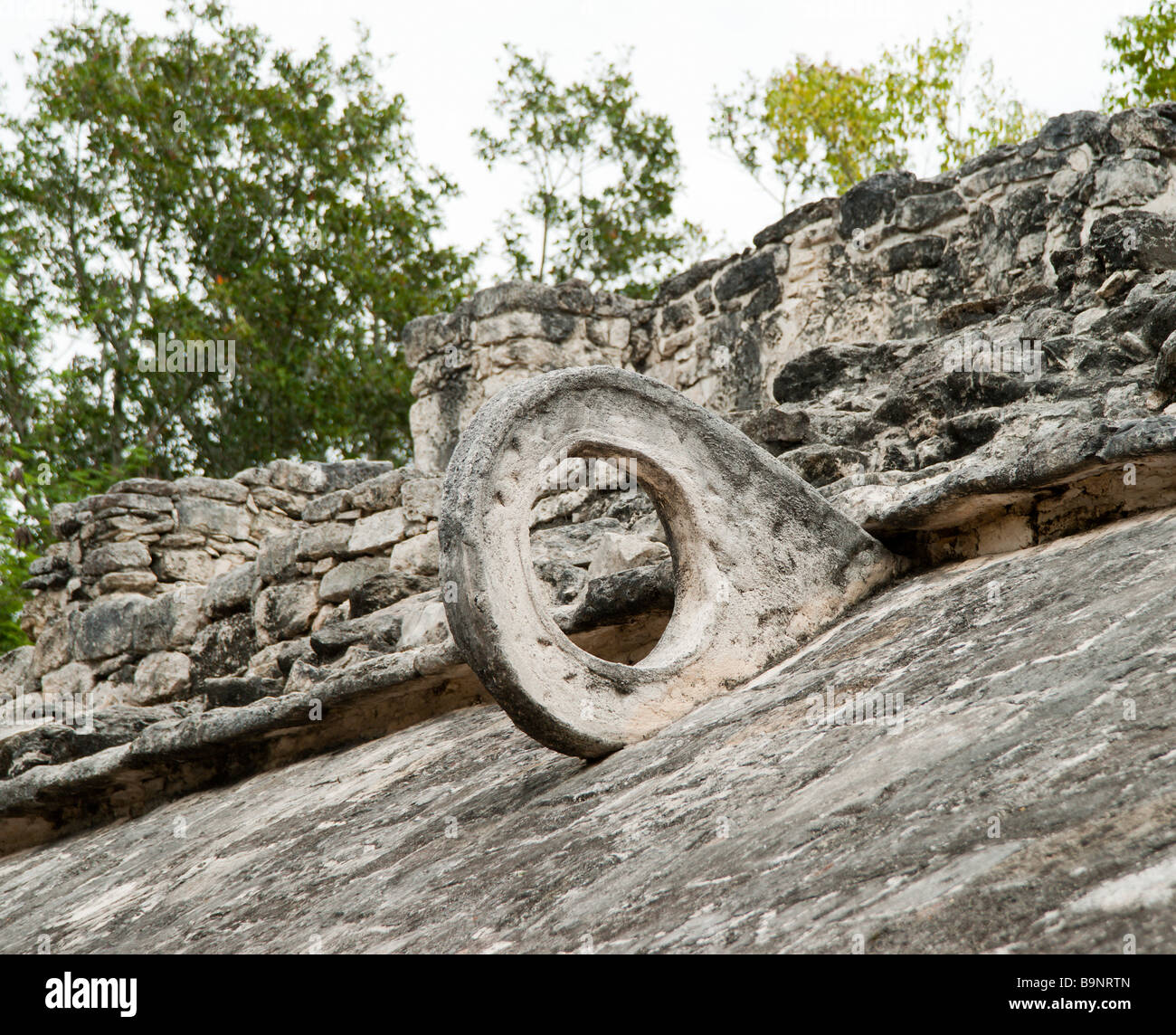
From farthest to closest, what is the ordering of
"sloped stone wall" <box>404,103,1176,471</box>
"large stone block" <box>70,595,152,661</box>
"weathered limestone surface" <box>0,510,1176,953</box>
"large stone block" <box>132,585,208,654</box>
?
"large stone block" <box>70,595,152,661</box>
"large stone block" <box>132,585,208,654</box>
"sloped stone wall" <box>404,103,1176,471</box>
"weathered limestone surface" <box>0,510,1176,953</box>

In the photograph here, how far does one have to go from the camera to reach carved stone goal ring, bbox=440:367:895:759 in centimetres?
255

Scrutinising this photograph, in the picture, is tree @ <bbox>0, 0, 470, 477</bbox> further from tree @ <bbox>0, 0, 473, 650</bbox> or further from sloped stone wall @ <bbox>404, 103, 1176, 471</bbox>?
sloped stone wall @ <bbox>404, 103, 1176, 471</bbox>

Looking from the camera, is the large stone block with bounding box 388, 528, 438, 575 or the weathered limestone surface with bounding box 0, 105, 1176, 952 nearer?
the weathered limestone surface with bounding box 0, 105, 1176, 952

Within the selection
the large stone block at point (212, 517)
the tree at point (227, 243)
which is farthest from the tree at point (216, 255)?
the large stone block at point (212, 517)

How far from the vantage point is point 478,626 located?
250 centimetres

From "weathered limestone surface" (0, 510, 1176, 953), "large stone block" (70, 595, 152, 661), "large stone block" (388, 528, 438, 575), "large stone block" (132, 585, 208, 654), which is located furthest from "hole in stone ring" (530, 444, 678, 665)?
"large stone block" (70, 595, 152, 661)

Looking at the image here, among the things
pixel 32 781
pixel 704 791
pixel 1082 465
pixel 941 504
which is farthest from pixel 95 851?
pixel 1082 465

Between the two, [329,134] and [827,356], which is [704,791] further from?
[329,134]

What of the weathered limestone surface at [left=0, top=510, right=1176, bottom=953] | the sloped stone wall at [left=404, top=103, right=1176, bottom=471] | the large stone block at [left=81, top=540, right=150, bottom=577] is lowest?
the weathered limestone surface at [left=0, top=510, right=1176, bottom=953]

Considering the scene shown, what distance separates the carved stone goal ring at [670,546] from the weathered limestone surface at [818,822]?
0.31 feet

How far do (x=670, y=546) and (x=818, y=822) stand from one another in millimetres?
1154

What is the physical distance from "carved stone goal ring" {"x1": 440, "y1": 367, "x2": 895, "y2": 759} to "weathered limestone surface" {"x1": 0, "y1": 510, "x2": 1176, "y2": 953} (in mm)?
94

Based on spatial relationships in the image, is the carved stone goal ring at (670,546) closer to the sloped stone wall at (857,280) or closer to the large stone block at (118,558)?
the sloped stone wall at (857,280)

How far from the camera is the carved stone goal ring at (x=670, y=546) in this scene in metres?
2.55
